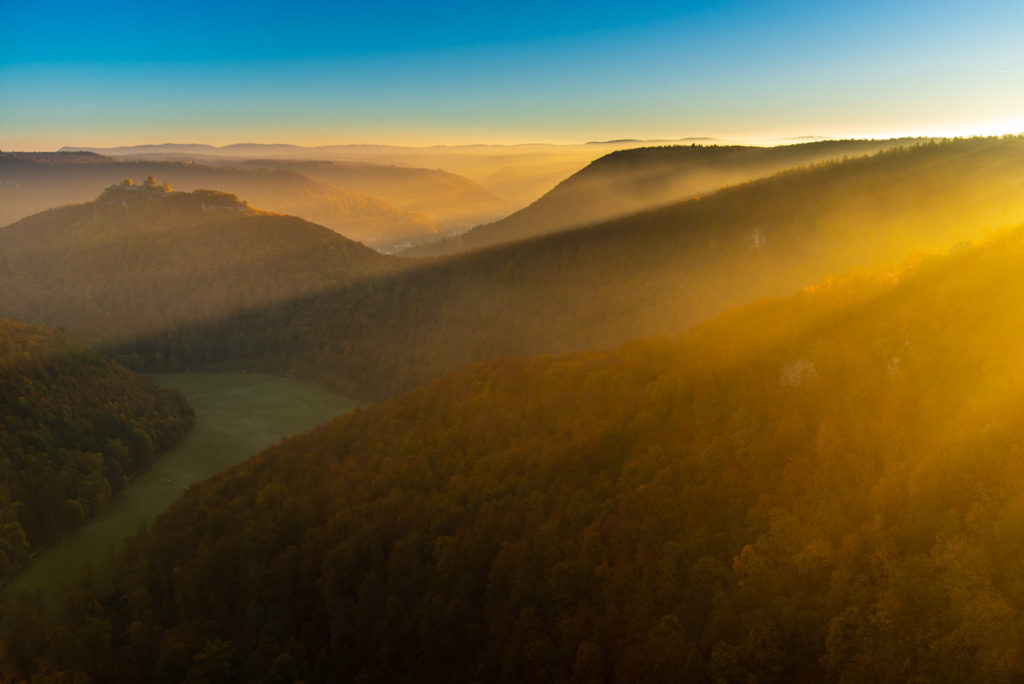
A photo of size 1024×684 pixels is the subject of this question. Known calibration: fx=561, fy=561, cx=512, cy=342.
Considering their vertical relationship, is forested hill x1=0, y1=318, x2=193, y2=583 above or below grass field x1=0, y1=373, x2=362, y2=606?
above

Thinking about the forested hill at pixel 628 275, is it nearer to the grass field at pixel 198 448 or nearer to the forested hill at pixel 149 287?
the grass field at pixel 198 448

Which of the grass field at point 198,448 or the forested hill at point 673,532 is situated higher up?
the forested hill at point 673,532

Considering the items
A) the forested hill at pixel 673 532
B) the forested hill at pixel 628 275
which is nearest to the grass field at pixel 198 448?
the forested hill at pixel 628 275

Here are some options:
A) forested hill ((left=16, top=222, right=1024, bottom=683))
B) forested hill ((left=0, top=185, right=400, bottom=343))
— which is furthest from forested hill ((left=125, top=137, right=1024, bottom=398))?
forested hill ((left=16, top=222, right=1024, bottom=683))

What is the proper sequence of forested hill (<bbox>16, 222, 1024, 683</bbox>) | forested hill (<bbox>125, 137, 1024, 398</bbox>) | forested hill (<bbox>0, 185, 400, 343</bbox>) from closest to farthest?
forested hill (<bbox>16, 222, 1024, 683</bbox>), forested hill (<bbox>125, 137, 1024, 398</bbox>), forested hill (<bbox>0, 185, 400, 343</bbox>)

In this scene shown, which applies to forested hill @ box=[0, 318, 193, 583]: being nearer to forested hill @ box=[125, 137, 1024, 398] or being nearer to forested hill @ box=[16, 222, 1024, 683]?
forested hill @ box=[16, 222, 1024, 683]

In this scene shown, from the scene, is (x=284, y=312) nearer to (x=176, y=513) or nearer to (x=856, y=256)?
(x=176, y=513)

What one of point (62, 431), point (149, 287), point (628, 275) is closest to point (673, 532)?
point (628, 275)
